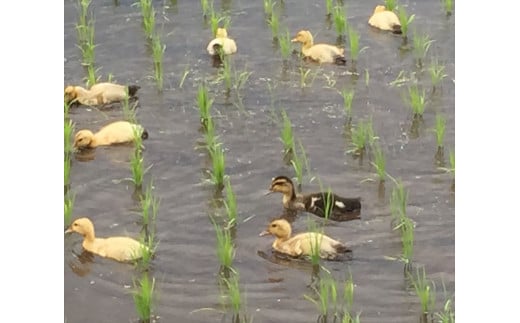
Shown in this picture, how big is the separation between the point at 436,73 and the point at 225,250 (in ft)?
1.75

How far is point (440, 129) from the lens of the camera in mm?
1844

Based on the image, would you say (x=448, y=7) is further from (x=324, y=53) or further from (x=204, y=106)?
(x=204, y=106)

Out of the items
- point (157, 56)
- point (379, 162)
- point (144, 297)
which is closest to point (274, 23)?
point (157, 56)

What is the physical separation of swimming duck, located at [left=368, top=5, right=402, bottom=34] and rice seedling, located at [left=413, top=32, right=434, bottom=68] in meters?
0.04

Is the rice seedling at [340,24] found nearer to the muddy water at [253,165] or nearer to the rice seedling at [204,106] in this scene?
the muddy water at [253,165]

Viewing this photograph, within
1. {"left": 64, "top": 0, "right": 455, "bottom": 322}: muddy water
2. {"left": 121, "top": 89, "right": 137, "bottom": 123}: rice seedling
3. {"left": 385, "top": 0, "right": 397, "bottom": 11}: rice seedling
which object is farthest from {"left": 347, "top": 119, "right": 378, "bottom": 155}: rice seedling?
{"left": 121, "top": 89, "right": 137, "bottom": 123}: rice seedling

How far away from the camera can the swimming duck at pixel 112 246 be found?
1.87 metres

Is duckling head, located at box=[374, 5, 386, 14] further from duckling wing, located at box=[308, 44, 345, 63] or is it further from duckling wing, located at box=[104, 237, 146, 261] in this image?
duckling wing, located at box=[104, 237, 146, 261]
